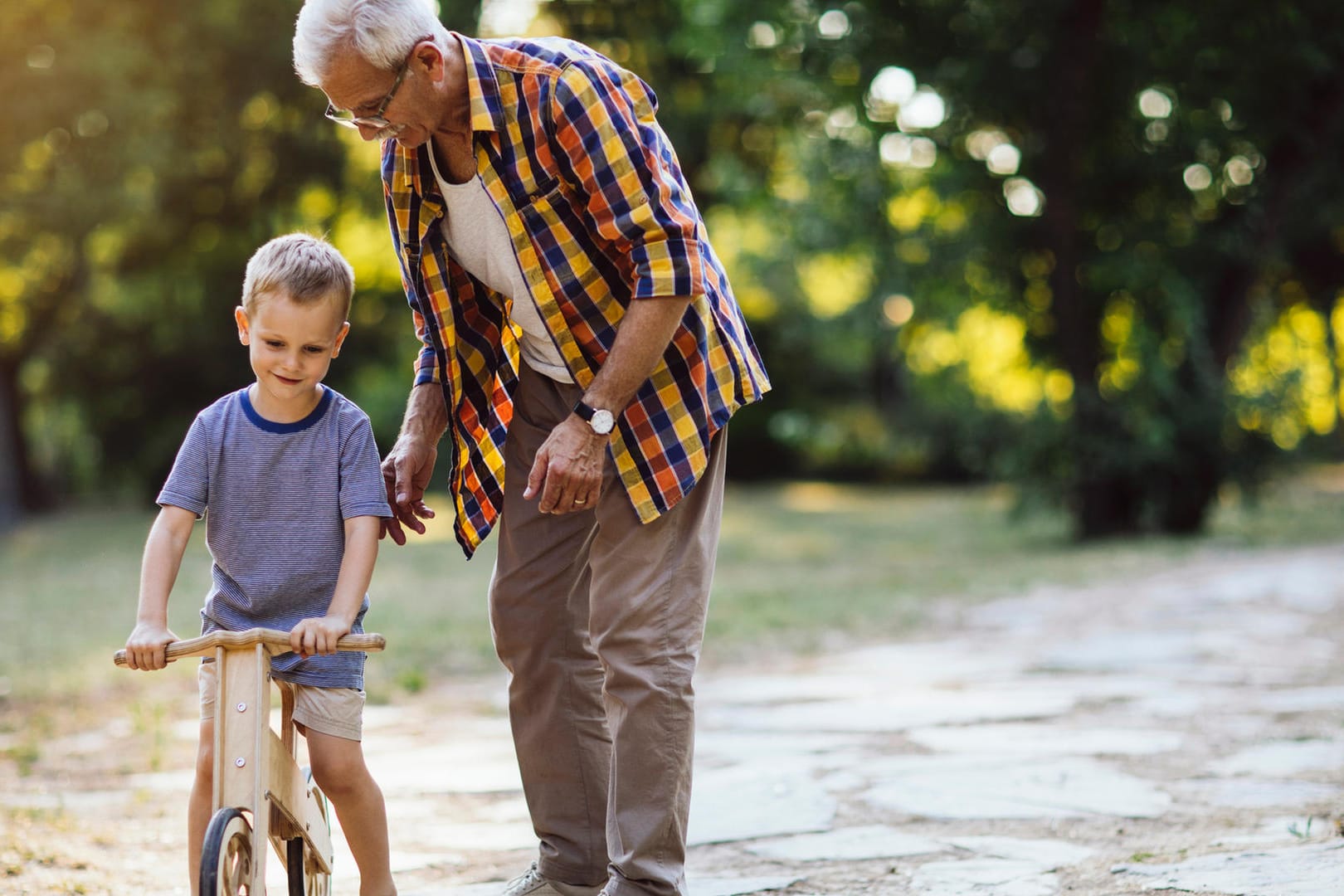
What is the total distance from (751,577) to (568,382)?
298 inches

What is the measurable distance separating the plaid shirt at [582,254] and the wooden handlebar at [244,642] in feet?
1.78

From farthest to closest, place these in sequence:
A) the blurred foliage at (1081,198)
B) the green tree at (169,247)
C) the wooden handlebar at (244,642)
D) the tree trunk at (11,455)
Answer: the tree trunk at (11,455) < the green tree at (169,247) < the blurred foliage at (1081,198) < the wooden handlebar at (244,642)

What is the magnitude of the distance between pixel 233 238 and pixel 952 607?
1432cm

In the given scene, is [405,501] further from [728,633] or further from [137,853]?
[728,633]

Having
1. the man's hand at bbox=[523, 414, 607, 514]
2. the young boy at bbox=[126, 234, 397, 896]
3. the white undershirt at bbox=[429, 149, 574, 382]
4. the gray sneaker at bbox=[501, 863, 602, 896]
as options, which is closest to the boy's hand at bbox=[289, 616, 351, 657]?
the young boy at bbox=[126, 234, 397, 896]

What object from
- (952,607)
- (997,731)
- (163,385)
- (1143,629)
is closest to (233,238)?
(163,385)

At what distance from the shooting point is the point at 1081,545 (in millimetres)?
11383

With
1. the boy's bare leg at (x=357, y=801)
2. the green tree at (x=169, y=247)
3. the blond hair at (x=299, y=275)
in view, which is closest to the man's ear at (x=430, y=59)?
the blond hair at (x=299, y=275)

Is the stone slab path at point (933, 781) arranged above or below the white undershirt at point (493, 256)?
below

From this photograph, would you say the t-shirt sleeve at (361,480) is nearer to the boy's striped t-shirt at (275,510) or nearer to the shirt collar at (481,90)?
the boy's striped t-shirt at (275,510)

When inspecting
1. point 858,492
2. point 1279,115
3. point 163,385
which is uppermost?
point 1279,115

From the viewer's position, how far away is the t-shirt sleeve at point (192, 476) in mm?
2479

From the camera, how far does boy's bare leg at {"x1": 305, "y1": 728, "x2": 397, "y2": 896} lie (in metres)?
2.54

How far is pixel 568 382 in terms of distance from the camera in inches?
108
